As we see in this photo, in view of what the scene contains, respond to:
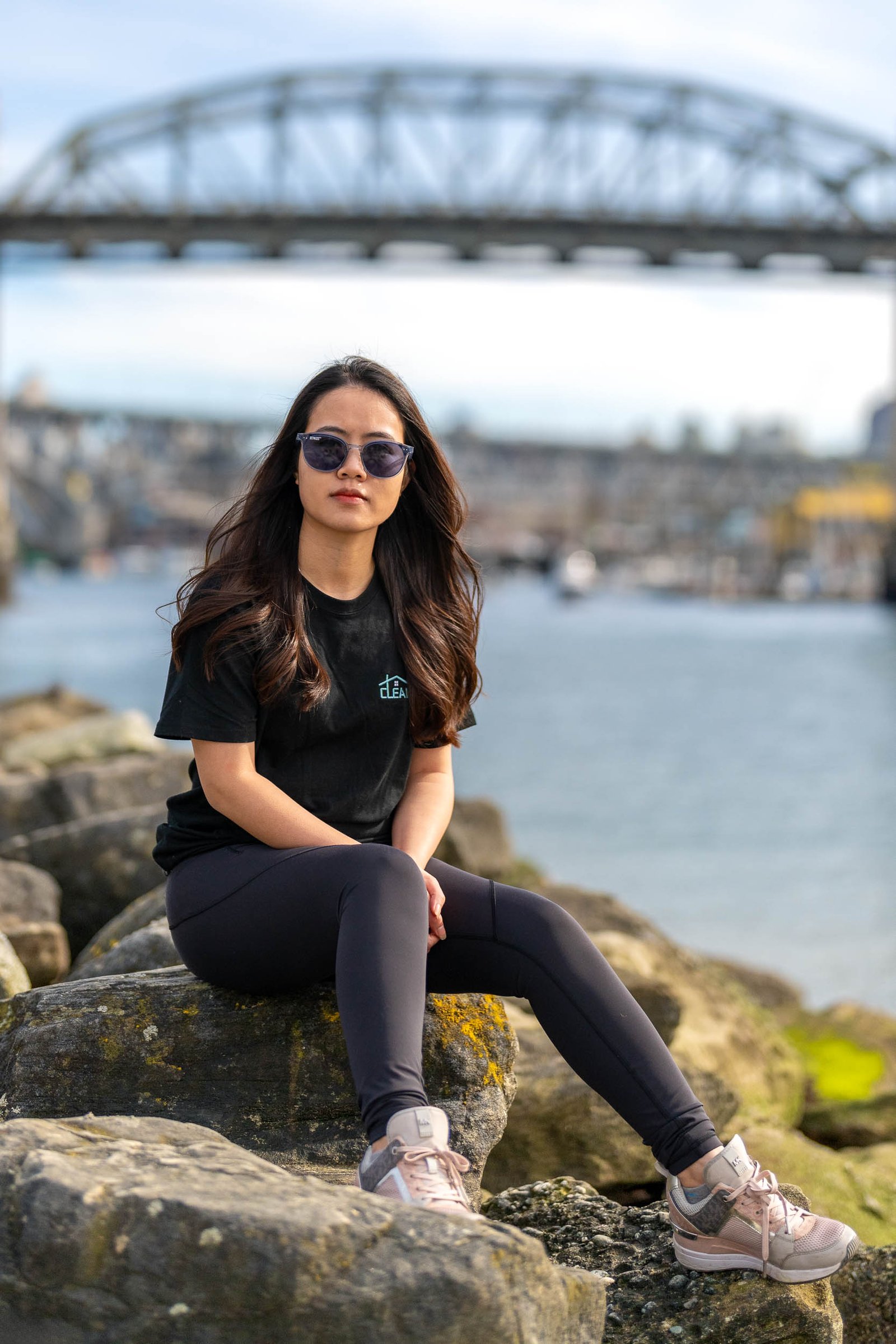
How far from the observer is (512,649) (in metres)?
59.5

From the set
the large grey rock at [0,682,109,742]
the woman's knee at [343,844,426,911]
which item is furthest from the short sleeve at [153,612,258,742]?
the large grey rock at [0,682,109,742]

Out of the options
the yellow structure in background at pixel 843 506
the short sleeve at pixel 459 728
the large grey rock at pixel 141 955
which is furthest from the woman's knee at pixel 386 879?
the yellow structure in background at pixel 843 506

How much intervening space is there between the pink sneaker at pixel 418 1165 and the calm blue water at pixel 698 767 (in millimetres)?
1247

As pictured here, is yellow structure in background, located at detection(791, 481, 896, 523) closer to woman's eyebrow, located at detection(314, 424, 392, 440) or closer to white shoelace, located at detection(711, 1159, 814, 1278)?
woman's eyebrow, located at detection(314, 424, 392, 440)

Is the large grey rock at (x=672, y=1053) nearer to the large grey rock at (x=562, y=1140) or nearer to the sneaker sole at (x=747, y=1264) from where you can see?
the large grey rock at (x=562, y=1140)

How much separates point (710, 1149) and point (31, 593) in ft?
332

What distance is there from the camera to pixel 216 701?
10.4 ft

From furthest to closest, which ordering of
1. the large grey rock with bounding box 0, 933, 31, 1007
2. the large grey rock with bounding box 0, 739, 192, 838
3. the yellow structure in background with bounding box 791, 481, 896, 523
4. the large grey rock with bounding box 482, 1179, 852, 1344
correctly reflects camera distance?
the yellow structure in background with bounding box 791, 481, 896, 523, the large grey rock with bounding box 0, 739, 192, 838, the large grey rock with bounding box 0, 933, 31, 1007, the large grey rock with bounding box 482, 1179, 852, 1344

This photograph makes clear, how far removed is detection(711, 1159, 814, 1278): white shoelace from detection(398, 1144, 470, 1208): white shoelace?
512 millimetres

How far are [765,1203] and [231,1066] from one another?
1055mm

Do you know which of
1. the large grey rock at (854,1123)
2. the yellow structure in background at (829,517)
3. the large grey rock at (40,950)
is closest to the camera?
the large grey rock at (40,950)

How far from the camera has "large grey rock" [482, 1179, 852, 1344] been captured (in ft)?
9.22

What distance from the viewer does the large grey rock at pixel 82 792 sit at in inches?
292

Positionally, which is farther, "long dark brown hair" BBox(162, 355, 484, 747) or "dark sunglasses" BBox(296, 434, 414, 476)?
"dark sunglasses" BBox(296, 434, 414, 476)
